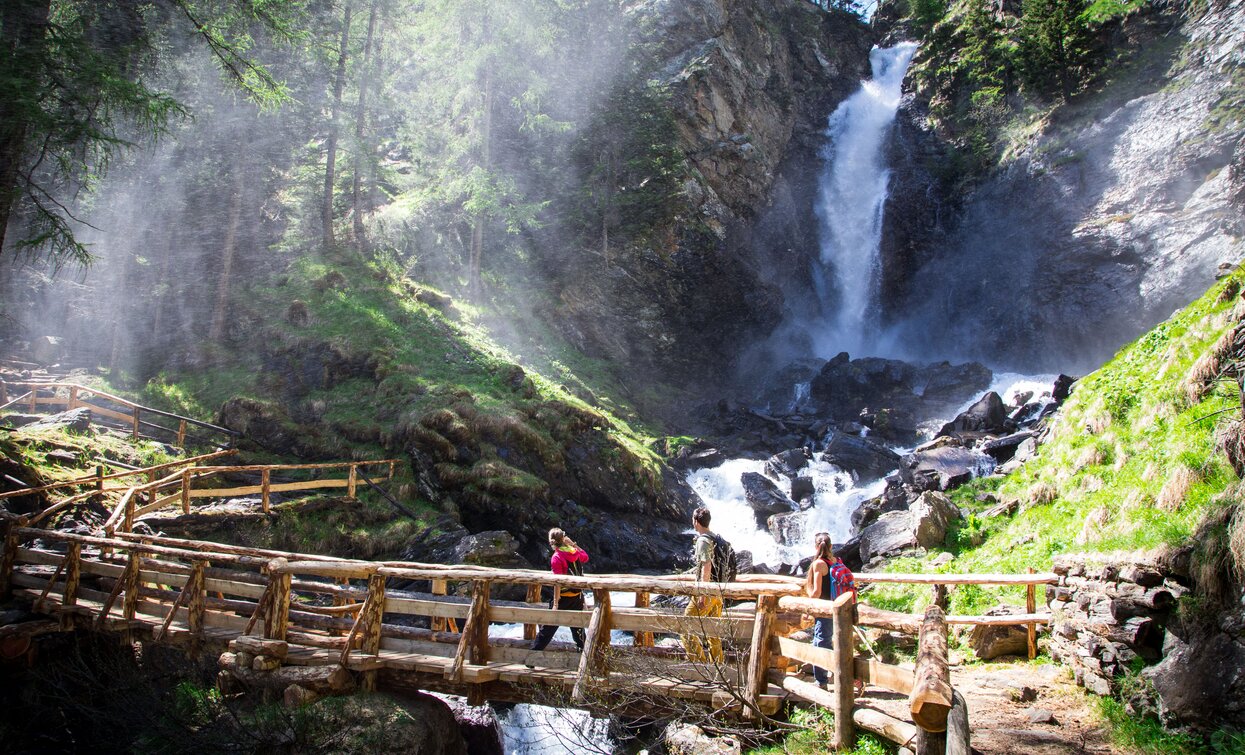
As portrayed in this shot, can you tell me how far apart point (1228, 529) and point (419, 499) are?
15.3m

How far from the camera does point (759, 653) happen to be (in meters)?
5.89

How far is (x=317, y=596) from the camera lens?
43.0 feet

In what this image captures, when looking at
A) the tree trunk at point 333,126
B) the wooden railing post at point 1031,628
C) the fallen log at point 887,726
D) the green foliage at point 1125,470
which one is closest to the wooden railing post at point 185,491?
the fallen log at point 887,726

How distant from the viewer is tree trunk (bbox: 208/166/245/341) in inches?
894

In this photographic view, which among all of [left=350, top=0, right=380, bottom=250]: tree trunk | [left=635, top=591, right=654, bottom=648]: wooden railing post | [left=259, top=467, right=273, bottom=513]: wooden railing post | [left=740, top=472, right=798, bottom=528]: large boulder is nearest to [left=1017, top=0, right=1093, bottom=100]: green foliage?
[left=740, top=472, right=798, bottom=528]: large boulder

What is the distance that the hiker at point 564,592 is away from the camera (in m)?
7.41

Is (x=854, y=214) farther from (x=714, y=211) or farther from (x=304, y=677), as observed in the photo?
(x=304, y=677)

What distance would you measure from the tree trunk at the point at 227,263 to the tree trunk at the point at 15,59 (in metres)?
13.6

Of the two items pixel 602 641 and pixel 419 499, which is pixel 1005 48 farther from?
pixel 602 641

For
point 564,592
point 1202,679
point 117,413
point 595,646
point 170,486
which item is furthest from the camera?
point 117,413

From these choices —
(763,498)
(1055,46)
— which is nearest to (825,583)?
(763,498)

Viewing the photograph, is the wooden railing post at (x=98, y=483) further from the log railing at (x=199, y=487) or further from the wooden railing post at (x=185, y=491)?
the wooden railing post at (x=185, y=491)

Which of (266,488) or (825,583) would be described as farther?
(266,488)

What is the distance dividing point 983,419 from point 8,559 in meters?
24.8
